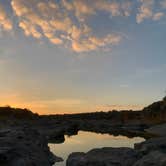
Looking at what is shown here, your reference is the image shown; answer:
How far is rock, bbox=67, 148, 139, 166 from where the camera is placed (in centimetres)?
2286

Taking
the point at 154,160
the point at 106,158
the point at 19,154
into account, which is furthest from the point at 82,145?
the point at 154,160

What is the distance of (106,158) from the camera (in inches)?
930

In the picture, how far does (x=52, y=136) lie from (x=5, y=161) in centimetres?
4940

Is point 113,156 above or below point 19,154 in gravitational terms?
below

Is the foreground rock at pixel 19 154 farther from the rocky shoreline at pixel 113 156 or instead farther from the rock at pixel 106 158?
the rocky shoreline at pixel 113 156

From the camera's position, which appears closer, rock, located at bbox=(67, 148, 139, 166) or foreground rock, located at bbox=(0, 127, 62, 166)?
foreground rock, located at bbox=(0, 127, 62, 166)

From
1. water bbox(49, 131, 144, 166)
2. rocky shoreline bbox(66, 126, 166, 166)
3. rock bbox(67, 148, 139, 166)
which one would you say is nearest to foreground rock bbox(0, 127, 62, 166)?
rock bbox(67, 148, 139, 166)

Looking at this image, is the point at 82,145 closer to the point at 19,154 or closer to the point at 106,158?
the point at 106,158

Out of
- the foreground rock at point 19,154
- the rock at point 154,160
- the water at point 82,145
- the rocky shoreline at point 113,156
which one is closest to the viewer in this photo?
the rock at point 154,160

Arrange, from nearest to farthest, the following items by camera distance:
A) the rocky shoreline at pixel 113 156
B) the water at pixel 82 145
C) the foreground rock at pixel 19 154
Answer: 1. the foreground rock at pixel 19 154
2. the rocky shoreline at pixel 113 156
3. the water at pixel 82 145

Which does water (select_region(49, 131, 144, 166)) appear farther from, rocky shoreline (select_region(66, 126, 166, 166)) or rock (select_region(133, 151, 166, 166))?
rock (select_region(133, 151, 166, 166))

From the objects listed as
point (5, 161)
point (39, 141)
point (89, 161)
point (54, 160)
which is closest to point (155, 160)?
point (89, 161)

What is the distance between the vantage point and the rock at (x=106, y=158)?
900 inches

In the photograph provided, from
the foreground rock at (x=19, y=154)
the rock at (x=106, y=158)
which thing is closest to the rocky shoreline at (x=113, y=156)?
the rock at (x=106, y=158)
